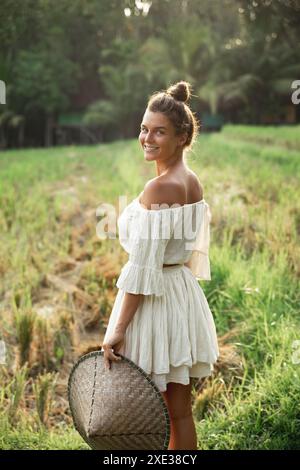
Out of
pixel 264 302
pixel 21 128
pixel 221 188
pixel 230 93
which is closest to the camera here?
pixel 264 302

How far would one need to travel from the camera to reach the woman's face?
1818 millimetres

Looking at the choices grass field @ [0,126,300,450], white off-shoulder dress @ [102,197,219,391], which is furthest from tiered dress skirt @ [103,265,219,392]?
grass field @ [0,126,300,450]

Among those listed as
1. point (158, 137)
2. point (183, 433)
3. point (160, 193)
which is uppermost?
point (158, 137)

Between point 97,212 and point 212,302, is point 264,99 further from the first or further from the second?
point 212,302

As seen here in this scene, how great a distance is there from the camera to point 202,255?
6.82 ft

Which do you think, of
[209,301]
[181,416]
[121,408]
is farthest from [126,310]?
[209,301]

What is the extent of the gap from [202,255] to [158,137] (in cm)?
47

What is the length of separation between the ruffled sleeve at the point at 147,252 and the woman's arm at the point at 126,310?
26 millimetres

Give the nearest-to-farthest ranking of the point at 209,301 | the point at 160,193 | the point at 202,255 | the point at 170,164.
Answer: the point at 160,193, the point at 170,164, the point at 202,255, the point at 209,301

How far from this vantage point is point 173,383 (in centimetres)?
192

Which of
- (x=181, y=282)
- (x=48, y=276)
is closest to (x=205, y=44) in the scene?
(x=48, y=276)

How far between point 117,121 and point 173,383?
8761 mm

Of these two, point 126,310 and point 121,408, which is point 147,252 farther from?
point 121,408

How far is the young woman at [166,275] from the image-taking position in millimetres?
1775
